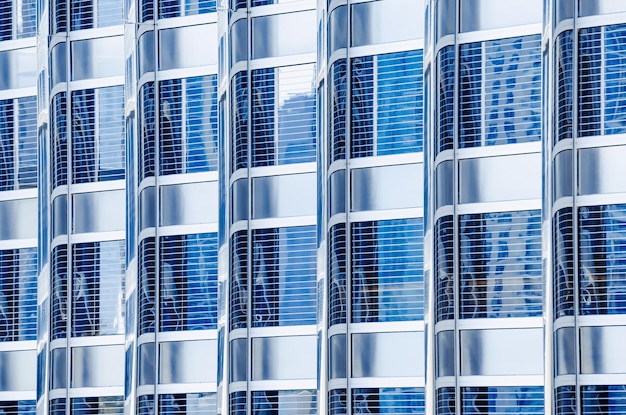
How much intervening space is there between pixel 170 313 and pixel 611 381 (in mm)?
4299

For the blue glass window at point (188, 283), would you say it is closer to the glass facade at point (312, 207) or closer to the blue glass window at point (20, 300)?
the glass facade at point (312, 207)

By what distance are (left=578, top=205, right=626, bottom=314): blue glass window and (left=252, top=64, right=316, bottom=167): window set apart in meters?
2.74

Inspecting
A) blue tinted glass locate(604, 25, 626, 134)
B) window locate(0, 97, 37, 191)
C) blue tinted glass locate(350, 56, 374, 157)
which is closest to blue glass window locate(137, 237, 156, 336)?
window locate(0, 97, 37, 191)

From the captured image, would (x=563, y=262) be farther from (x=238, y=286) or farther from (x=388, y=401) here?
(x=238, y=286)

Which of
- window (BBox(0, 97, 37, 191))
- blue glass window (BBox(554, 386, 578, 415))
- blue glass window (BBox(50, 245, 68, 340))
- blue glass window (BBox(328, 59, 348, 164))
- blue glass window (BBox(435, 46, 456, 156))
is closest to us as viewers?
blue glass window (BBox(554, 386, 578, 415))

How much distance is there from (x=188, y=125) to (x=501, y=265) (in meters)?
3.45

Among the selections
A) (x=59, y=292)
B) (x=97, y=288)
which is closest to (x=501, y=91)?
(x=97, y=288)

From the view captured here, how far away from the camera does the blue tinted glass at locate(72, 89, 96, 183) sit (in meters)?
13.1

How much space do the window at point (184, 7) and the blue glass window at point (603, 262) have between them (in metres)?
4.33

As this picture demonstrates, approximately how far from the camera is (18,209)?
1358 cm

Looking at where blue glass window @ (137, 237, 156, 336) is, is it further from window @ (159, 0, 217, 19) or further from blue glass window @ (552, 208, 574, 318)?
blue glass window @ (552, 208, 574, 318)

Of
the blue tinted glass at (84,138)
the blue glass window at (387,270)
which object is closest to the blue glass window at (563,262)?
the blue glass window at (387,270)

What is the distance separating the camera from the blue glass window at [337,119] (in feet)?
37.7

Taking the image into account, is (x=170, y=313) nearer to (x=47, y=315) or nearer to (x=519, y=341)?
(x=47, y=315)
